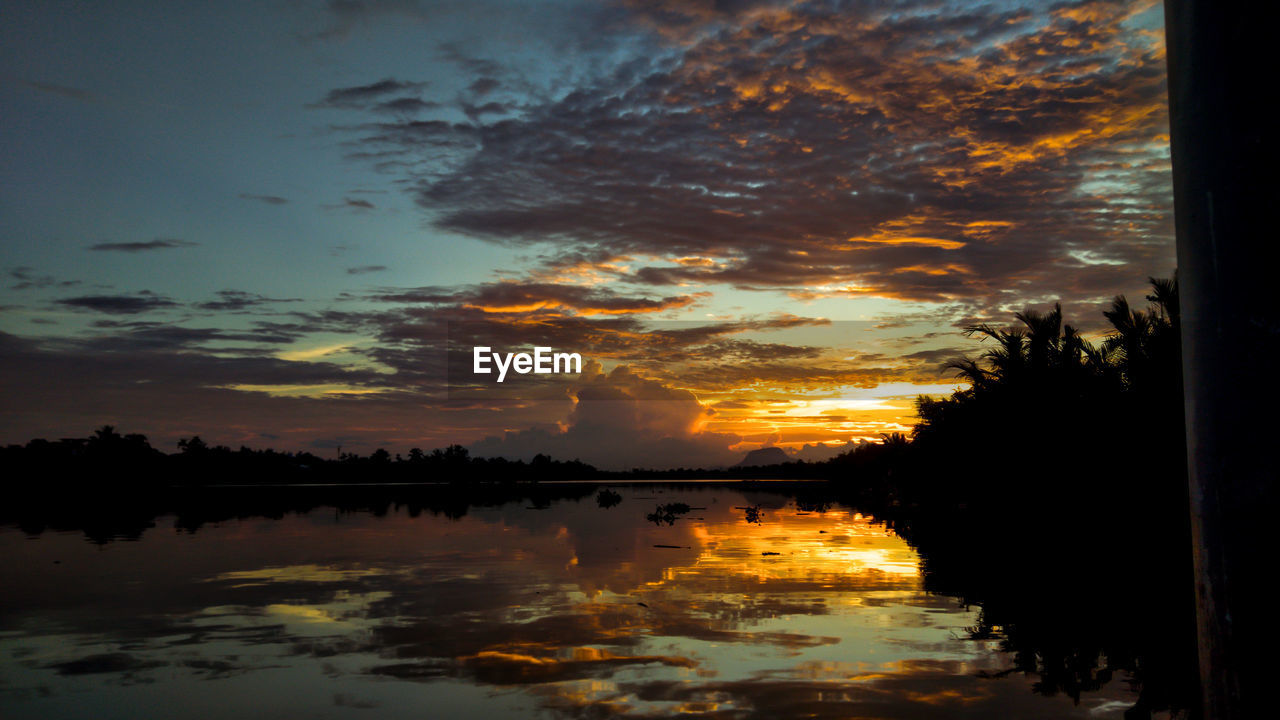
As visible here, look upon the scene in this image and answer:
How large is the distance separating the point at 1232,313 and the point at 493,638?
1347 cm

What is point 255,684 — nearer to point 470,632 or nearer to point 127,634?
point 470,632

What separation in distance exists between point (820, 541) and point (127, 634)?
85.1ft

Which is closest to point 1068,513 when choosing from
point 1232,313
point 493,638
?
point 493,638

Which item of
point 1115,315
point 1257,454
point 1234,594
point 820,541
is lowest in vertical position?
point 820,541

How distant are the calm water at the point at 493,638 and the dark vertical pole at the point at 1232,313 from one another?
296 inches

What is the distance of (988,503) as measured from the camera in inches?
1571

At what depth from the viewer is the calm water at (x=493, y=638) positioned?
1084 cm

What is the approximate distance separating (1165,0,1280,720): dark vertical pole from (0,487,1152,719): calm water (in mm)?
7528

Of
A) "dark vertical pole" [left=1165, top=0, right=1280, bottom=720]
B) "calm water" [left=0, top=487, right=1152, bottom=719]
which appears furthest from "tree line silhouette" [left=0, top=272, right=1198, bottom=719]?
"dark vertical pole" [left=1165, top=0, right=1280, bottom=720]

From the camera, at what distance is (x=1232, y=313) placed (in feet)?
10.3

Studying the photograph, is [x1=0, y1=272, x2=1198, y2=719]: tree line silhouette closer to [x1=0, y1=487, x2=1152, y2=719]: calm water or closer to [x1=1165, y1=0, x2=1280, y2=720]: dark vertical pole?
[x1=0, y1=487, x2=1152, y2=719]: calm water

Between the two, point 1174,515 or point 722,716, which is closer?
point 722,716

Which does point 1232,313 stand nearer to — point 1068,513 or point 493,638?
point 493,638

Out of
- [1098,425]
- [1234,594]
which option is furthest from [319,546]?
[1234,594]
